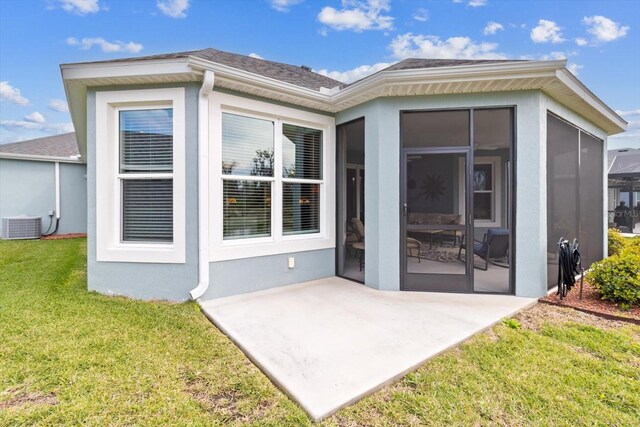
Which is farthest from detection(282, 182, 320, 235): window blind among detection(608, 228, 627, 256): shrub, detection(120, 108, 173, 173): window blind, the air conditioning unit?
the air conditioning unit

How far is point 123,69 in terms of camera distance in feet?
13.3

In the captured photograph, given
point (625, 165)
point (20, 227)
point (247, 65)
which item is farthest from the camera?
point (625, 165)

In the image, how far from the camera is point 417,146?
491 centimetres

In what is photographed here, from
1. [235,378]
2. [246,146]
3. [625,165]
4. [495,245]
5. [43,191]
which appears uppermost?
[625,165]

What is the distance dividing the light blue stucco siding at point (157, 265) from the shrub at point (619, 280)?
5.76m

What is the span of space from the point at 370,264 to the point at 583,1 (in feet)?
33.4

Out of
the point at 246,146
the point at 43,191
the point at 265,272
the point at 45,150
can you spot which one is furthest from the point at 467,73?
the point at 45,150

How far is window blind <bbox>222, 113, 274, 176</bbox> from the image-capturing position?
4555 millimetres

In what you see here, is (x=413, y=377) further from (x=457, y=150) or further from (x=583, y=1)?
(x=583, y=1)

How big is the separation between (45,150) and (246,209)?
1247cm

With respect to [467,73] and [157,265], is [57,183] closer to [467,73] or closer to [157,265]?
[157,265]

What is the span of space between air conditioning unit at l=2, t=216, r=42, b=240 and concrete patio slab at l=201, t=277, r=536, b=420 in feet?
35.0

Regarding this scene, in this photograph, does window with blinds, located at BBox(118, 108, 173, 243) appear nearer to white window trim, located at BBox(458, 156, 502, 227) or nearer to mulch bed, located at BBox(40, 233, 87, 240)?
white window trim, located at BBox(458, 156, 502, 227)

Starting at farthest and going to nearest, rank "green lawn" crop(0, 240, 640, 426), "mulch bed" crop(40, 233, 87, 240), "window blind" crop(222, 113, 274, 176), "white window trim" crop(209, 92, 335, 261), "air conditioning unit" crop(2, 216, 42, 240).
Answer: "mulch bed" crop(40, 233, 87, 240) → "air conditioning unit" crop(2, 216, 42, 240) → "window blind" crop(222, 113, 274, 176) → "white window trim" crop(209, 92, 335, 261) → "green lawn" crop(0, 240, 640, 426)
